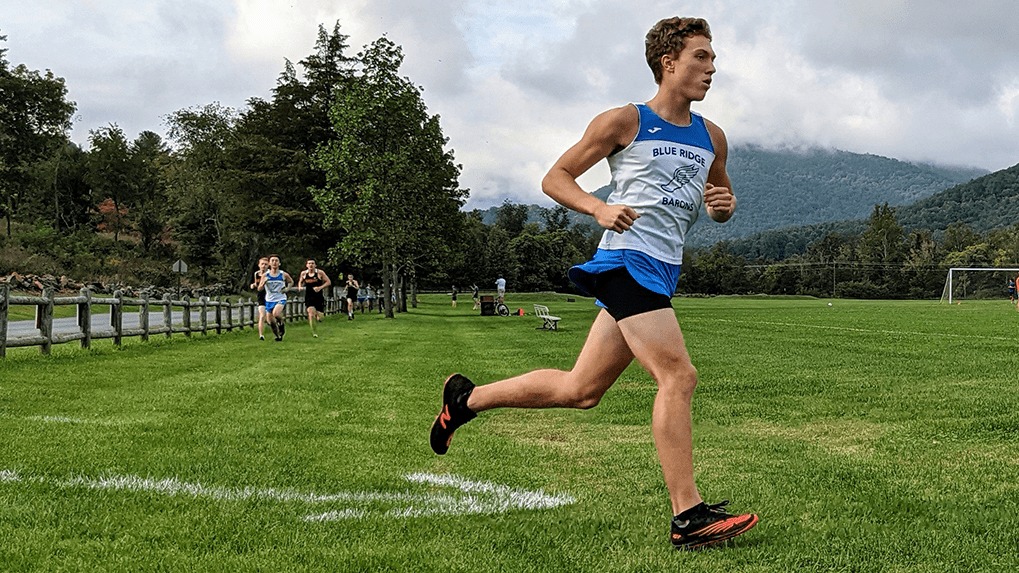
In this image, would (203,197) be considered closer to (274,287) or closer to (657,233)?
(274,287)

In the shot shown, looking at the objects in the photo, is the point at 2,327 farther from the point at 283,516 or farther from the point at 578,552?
the point at 578,552

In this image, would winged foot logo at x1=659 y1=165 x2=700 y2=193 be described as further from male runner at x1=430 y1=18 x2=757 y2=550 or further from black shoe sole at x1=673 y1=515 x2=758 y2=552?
black shoe sole at x1=673 y1=515 x2=758 y2=552

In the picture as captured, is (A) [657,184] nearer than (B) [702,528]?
No

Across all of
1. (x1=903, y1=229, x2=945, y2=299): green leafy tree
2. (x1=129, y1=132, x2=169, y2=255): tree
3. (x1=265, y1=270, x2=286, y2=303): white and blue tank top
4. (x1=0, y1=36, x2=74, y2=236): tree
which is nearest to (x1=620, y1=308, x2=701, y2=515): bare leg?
(x1=265, y1=270, x2=286, y2=303): white and blue tank top

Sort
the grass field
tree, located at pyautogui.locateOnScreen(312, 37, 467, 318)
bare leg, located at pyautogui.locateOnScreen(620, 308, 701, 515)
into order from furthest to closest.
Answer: tree, located at pyautogui.locateOnScreen(312, 37, 467, 318)
bare leg, located at pyautogui.locateOnScreen(620, 308, 701, 515)
the grass field

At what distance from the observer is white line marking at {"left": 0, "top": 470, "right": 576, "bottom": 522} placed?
13.6 feet

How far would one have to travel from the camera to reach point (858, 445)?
6441 mm

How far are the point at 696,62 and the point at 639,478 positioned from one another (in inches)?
98.9

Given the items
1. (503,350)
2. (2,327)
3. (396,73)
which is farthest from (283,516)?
(396,73)

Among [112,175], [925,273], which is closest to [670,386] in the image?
[112,175]

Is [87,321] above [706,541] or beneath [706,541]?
above

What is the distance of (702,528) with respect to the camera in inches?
135

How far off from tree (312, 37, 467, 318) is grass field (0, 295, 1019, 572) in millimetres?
28414

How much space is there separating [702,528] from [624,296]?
3.31ft
